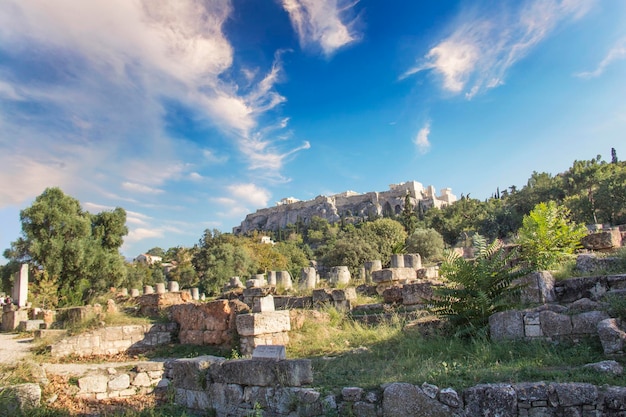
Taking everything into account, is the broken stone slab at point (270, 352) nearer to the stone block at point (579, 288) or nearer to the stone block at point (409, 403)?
the stone block at point (409, 403)

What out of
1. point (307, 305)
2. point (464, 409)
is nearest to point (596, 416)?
point (464, 409)

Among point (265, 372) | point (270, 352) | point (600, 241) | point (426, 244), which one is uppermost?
point (426, 244)

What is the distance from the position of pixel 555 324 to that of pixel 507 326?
72 centimetres

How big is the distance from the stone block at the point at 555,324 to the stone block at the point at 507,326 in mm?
342

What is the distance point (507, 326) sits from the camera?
720 cm

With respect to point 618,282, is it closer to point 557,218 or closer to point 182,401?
point 557,218

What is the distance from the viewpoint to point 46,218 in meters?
24.3

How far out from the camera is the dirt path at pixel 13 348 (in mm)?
10172

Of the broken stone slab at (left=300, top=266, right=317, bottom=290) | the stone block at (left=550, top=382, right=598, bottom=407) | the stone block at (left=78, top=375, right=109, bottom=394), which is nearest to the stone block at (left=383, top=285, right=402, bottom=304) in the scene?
the broken stone slab at (left=300, top=266, right=317, bottom=290)

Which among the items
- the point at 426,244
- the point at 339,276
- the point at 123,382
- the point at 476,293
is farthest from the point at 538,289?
the point at 426,244

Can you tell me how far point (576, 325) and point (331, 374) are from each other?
3.77 m

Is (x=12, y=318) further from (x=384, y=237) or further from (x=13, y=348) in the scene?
(x=384, y=237)

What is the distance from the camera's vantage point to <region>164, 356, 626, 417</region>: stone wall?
4.48 metres

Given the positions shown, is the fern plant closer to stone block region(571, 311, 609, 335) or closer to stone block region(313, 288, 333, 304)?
stone block region(571, 311, 609, 335)
